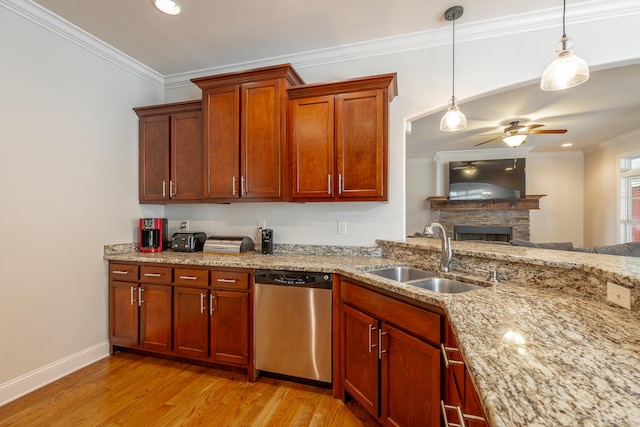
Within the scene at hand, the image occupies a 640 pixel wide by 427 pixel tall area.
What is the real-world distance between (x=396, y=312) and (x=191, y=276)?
5.63ft

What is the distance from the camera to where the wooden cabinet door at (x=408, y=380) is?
4.47 feet

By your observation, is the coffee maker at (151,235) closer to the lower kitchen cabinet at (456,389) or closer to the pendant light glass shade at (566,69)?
the lower kitchen cabinet at (456,389)

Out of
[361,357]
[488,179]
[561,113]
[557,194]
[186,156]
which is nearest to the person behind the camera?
[361,357]

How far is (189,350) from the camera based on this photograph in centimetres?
242

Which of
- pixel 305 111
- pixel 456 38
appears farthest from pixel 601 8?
pixel 305 111

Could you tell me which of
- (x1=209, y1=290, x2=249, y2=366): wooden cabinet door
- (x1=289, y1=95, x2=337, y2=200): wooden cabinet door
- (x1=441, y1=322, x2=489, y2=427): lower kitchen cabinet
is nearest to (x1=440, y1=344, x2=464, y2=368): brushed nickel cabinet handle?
(x1=441, y1=322, x2=489, y2=427): lower kitchen cabinet

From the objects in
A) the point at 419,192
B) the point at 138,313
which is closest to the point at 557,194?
the point at 419,192

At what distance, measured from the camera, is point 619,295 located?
1177 millimetres

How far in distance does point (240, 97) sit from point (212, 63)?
2.60ft

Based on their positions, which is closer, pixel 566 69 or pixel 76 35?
pixel 566 69

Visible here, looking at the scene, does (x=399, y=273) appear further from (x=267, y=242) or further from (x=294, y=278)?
(x=267, y=242)

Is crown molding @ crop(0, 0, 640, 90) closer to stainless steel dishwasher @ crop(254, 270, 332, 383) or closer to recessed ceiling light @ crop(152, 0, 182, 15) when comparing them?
recessed ceiling light @ crop(152, 0, 182, 15)

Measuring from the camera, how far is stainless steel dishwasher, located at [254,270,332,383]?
2.09 m

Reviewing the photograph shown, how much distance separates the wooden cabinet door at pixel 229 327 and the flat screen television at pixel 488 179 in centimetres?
561
